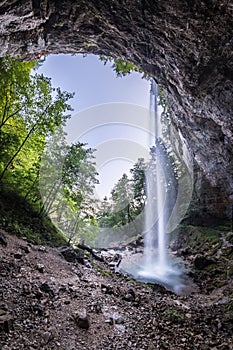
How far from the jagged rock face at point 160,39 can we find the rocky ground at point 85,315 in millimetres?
6309

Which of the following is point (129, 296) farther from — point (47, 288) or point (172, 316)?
point (47, 288)

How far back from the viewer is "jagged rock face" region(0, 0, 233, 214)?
5.80 meters

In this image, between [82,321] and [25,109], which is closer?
[82,321]

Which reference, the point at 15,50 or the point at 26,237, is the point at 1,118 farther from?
the point at 26,237

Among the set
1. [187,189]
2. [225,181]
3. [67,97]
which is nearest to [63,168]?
[67,97]

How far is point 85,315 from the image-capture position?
4332 millimetres

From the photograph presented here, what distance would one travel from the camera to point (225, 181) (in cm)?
1415

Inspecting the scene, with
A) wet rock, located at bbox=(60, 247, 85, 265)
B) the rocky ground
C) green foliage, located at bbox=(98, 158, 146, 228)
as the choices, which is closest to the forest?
wet rock, located at bbox=(60, 247, 85, 265)

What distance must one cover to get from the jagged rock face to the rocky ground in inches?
248

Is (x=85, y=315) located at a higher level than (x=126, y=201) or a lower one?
lower

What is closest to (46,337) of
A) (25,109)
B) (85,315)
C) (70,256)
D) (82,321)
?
(82,321)

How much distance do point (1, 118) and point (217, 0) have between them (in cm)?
828

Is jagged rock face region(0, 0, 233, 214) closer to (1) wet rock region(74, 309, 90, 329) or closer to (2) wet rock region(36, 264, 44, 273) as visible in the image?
(2) wet rock region(36, 264, 44, 273)

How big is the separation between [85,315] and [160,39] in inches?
312
